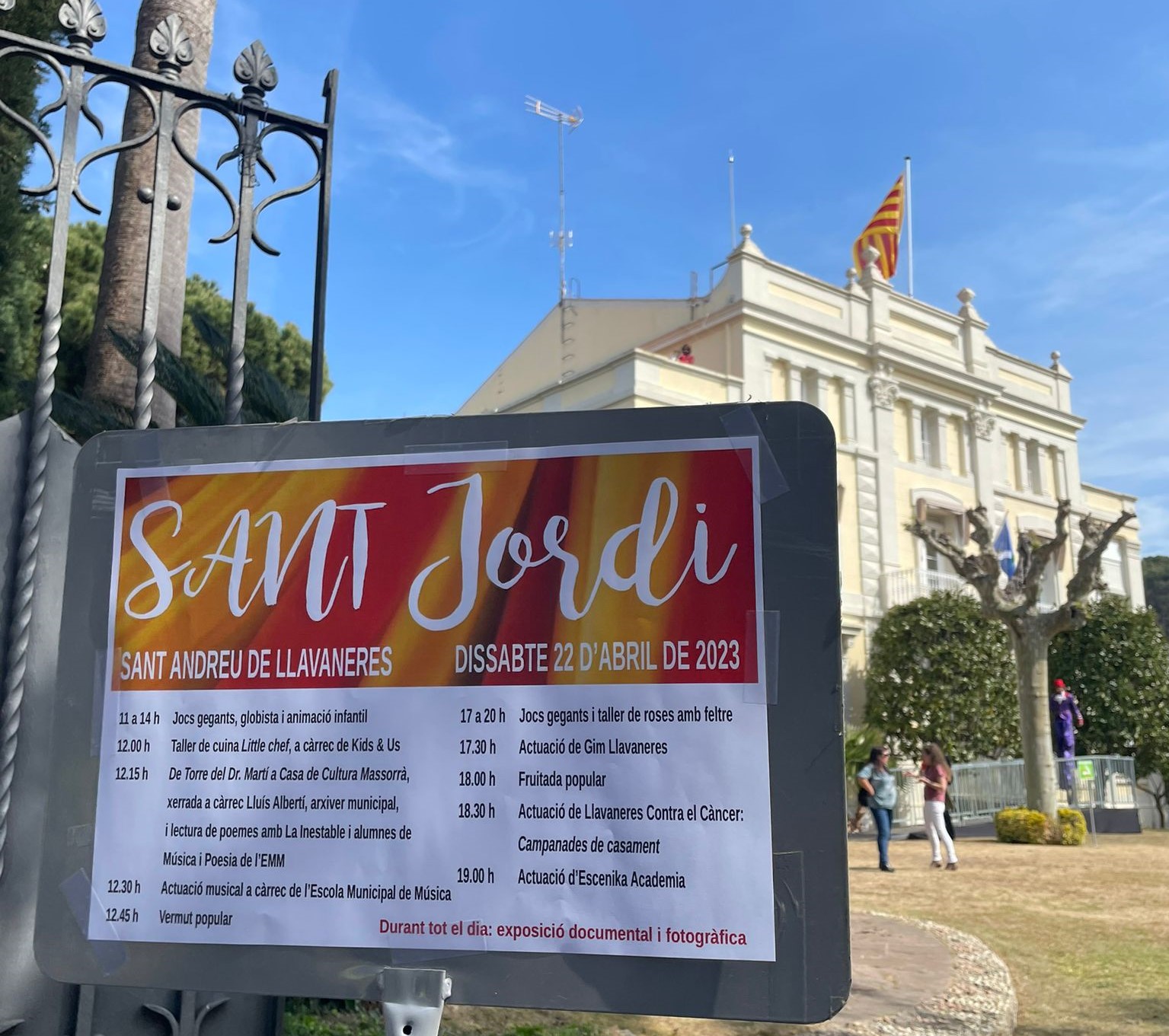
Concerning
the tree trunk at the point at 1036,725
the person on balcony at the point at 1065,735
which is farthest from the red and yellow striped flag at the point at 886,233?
the tree trunk at the point at 1036,725

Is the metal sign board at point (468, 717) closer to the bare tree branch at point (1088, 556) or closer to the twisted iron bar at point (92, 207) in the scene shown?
the twisted iron bar at point (92, 207)

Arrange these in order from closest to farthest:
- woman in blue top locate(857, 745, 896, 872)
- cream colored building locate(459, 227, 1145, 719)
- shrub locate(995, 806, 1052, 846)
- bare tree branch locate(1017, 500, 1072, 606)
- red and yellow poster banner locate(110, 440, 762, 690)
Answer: red and yellow poster banner locate(110, 440, 762, 690) < woman in blue top locate(857, 745, 896, 872) < shrub locate(995, 806, 1052, 846) < bare tree branch locate(1017, 500, 1072, 606) < cream colored building locate(459, 227, 1145, 719)

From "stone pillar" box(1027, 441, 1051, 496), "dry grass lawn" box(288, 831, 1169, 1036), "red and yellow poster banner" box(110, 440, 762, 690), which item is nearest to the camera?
"red and yellow poster banner" box(110, 440, 762, 690)

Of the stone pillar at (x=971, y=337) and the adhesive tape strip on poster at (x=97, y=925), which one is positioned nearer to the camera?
the adhesive tape strip on poster at (x=97, y=925)

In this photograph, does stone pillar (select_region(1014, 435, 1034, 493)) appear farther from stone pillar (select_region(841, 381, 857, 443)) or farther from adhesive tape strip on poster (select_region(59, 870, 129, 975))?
adhesive tape strip on poster (select_region(59, 870, 129, 975))

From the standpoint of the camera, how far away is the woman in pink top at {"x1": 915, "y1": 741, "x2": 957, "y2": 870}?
11836mm

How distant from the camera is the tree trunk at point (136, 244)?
7.07 metres

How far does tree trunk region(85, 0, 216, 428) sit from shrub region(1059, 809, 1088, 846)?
1312 centimetres

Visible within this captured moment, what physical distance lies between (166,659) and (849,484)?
2390cm

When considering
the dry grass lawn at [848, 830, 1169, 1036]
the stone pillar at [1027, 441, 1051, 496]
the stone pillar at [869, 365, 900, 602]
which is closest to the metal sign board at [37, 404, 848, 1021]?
the dry grass lawn at [848, 830, 1169, 1036]

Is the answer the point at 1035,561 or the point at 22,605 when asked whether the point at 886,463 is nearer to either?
the point at 1035,561

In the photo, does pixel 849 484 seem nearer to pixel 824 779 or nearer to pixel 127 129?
pixel 127 129

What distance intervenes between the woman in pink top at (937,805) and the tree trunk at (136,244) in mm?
9220

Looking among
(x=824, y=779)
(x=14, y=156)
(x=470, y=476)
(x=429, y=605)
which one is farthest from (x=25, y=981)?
(x=14, y=156)
